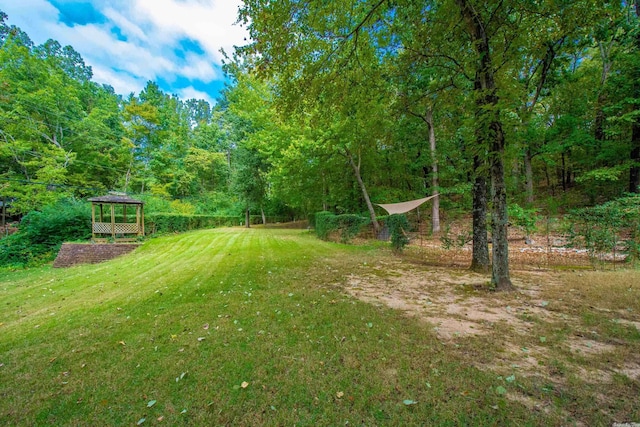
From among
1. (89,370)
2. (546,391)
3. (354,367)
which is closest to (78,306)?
(89,370)

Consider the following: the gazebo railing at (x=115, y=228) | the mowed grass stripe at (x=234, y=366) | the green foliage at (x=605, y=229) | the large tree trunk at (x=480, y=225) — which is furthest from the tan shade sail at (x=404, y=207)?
the gazebo railing at (x=115, y=228)

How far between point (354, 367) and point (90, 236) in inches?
649

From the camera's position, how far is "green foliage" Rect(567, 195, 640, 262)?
5191 millimetres

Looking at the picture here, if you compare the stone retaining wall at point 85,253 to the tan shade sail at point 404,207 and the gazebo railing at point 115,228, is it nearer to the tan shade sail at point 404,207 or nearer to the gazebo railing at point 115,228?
the gazebo railing at point 115,228

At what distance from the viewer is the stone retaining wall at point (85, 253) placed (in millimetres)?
9844

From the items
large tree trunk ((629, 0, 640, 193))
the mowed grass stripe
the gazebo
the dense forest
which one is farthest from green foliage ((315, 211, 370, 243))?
the gazebo

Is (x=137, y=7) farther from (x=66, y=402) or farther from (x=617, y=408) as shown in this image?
(x=617, y=408)

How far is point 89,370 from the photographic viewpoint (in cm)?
224

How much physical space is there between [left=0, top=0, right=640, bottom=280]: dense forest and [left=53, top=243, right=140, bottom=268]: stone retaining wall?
6789 mm

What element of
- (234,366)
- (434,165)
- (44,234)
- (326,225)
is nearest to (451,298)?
(234,366)

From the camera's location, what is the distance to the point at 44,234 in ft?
38.1

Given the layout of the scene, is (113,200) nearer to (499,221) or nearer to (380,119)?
(380,119)

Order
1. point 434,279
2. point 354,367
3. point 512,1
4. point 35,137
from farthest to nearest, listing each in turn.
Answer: point 35,137
point 434,279
point 512,1
point 354,367

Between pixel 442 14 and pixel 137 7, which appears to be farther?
pixel 137 7
